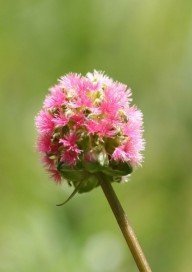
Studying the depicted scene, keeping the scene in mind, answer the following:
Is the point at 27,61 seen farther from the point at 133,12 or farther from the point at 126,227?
the point at 126,227

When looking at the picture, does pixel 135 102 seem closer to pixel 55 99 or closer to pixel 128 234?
pixel 55 99

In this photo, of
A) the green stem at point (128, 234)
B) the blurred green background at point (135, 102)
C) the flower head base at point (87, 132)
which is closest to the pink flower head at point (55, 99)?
the flower head base at point (87, 132)

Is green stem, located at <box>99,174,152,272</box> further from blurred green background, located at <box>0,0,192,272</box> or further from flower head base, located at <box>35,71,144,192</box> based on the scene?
blurred green background, located at <box>0,0,192,272</box>

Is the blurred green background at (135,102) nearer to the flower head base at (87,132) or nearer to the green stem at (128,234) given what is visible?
the flower head base at (87,132)

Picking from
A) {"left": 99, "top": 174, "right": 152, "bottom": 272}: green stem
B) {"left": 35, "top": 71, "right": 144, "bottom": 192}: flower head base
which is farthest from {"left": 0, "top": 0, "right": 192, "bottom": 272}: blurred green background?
{"left": 99, "top": 174, "right": 152, "bottom": 272}: green stem

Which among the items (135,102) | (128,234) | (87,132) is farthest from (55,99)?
(135,102)

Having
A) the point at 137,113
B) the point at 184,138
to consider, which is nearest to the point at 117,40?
the point at 184,138
